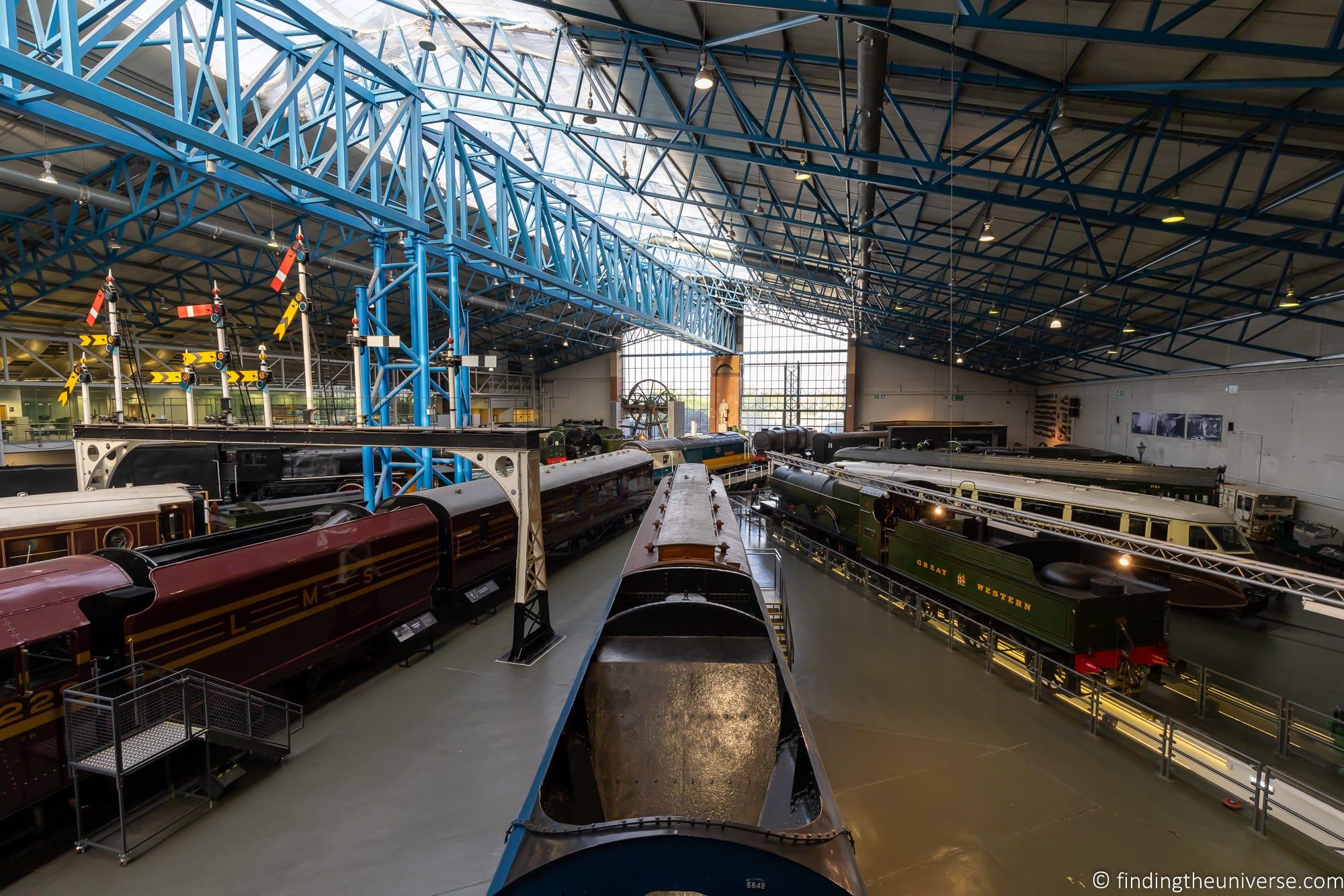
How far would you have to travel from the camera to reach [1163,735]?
736 centimetres

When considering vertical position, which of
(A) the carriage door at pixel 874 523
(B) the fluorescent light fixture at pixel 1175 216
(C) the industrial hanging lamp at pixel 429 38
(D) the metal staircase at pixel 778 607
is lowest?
(D) the metal staircase at pixel 778 607

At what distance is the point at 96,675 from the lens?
5965 mm

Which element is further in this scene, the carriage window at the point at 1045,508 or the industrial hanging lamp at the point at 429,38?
the carriage window at the point at 1045,508

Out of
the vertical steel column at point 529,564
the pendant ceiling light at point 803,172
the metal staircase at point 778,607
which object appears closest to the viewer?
the vertical steel column at point 529,564

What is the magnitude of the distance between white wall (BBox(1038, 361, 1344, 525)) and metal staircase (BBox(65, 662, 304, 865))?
95.8 feet

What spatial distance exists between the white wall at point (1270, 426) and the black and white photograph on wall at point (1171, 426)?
0.87ft

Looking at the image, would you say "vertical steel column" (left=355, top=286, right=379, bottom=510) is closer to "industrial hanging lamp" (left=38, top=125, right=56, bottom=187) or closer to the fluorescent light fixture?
"industrial hanging lamp" (left=38, top=125, right=56, bottom=187)

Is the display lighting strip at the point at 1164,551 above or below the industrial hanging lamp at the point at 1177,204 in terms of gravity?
below

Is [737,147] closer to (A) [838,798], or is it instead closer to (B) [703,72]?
(B) [703,72]

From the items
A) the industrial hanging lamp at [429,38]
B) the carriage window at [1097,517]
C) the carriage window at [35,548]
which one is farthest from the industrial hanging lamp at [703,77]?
the carriage window at [1097,517]

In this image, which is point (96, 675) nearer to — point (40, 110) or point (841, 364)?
point (40, 110)

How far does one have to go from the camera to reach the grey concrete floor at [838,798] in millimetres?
5656

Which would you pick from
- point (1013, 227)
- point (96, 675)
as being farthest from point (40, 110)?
point (1013, 227)

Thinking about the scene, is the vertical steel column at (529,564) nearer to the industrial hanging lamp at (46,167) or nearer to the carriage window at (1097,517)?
the carriage window at (1097,517)
